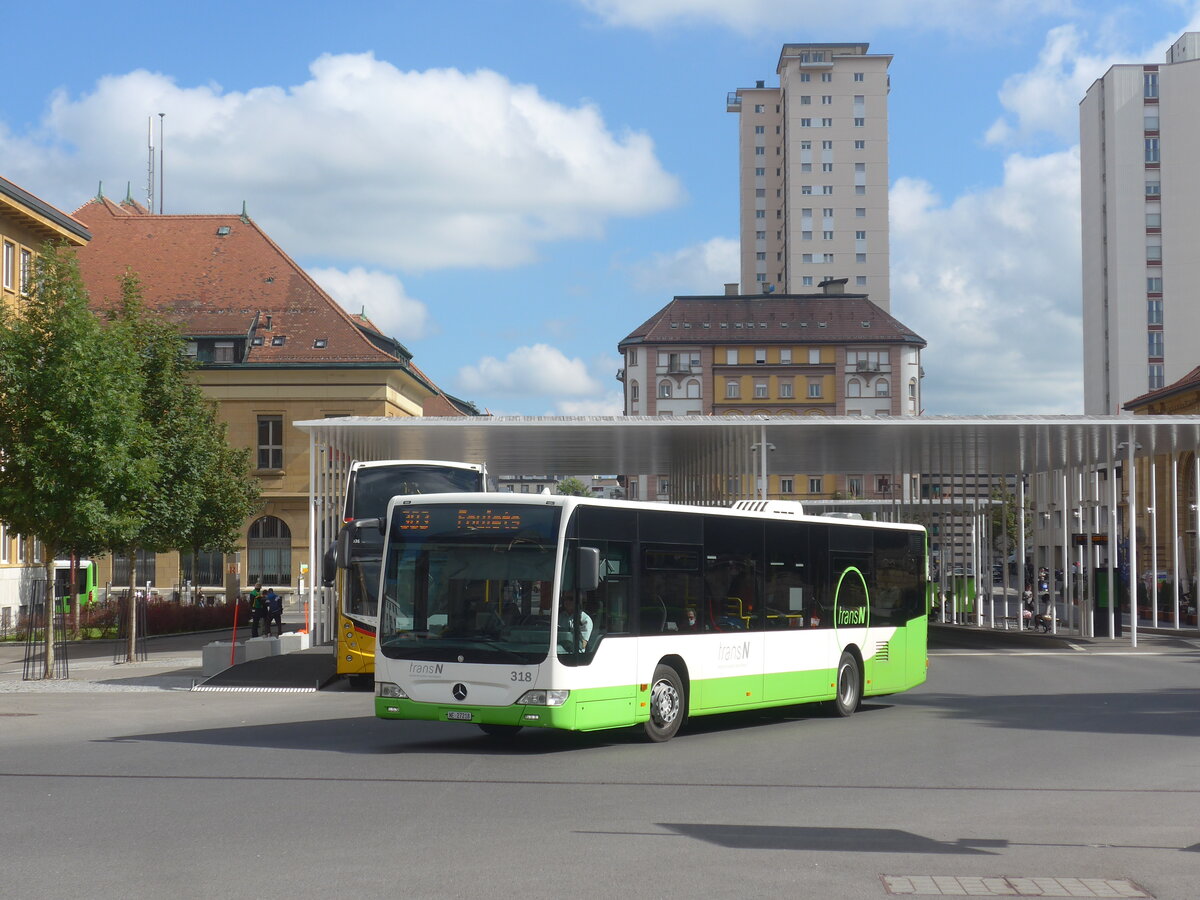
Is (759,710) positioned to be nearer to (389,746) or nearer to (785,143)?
(389,746)

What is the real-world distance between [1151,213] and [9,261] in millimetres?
82327

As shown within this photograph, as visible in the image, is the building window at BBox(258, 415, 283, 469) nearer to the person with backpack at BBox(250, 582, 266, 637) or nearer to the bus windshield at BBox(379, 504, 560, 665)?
the person with backpack at BBox(250, 582, 266, 637)

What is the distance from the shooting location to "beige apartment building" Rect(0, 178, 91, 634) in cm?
4784

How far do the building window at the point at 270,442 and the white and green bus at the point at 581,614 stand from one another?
52.8m

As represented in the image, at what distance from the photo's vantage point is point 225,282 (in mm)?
70688

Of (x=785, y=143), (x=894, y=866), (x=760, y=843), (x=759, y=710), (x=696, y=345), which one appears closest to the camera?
(x=894, y=866)

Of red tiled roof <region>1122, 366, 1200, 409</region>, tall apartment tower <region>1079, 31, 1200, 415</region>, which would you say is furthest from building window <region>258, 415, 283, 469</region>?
tall apartment tower <region>1079, 31, 1200, 415</region>

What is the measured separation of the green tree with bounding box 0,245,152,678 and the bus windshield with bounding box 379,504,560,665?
12615 mm

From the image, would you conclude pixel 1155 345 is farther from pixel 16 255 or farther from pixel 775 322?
pixel 16 255

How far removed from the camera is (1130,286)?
106625 mm

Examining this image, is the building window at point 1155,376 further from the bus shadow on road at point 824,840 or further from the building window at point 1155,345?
the bus shadow on road at point 824,840

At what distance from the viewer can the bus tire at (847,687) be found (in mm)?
18844

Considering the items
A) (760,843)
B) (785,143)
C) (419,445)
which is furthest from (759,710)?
(785,143)

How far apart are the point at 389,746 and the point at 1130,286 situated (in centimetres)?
10109
